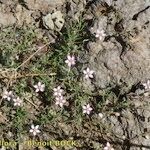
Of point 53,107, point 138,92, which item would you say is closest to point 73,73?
point 53,107

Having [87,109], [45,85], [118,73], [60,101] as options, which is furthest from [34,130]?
[118,73]

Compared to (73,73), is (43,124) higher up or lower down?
lower down

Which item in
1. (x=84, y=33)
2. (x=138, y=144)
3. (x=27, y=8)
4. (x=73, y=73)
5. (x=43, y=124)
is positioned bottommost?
(x=138, y=144)

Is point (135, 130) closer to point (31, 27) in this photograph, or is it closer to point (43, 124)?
point (43, 124)

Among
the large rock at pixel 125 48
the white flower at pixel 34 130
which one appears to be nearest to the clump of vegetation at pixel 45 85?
the white flower at pixel 34 130

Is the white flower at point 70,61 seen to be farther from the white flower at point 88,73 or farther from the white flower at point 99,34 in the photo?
the white flower at point 99,34

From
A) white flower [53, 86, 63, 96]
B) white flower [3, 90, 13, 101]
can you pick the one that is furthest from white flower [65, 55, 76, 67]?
white flower [3, 90, 13, 101]

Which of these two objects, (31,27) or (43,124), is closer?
(43,124)

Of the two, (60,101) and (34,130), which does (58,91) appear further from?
(34,130)
